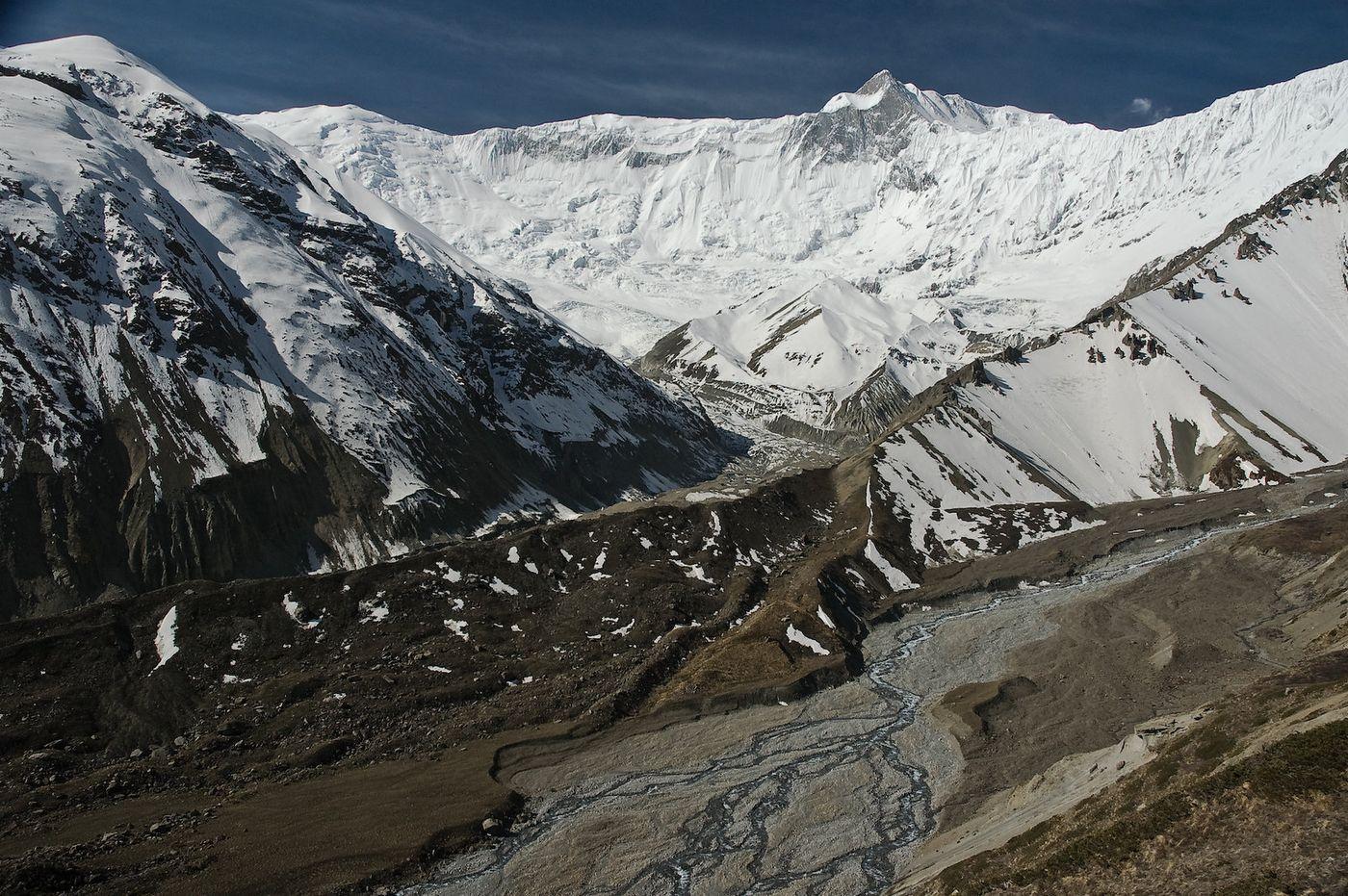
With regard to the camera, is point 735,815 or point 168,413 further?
point 168,413

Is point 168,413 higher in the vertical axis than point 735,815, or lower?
higher

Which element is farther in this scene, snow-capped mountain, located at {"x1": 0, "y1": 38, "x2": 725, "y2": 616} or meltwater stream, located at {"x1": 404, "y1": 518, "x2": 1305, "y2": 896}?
snow-capped mountain, located at {"x1": 0, "y1": 38, "x2": 725, "y2": 616}

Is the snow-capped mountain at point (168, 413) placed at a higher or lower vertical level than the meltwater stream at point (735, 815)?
higher

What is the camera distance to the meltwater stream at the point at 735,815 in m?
62.7

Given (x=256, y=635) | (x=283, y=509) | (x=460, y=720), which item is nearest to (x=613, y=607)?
(x=460, y=720)

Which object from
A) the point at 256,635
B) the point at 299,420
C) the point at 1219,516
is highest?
the point at 299,420

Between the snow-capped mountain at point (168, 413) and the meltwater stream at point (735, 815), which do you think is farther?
the snow-capped mountain at point (168, 413)

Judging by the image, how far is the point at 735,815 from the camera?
7119 centimetres

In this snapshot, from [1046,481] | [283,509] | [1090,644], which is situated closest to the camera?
[1090,644]

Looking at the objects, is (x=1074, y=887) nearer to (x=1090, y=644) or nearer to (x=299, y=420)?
(x=1090, y=644)

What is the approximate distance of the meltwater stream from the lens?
206 feet

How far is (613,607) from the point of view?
120500 millimetres

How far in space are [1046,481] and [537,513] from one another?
107799mm

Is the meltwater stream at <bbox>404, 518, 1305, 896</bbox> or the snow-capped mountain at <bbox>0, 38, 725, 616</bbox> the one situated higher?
the snow-capped mountain at <bbox>0, 38, 725, 616</bbox>
